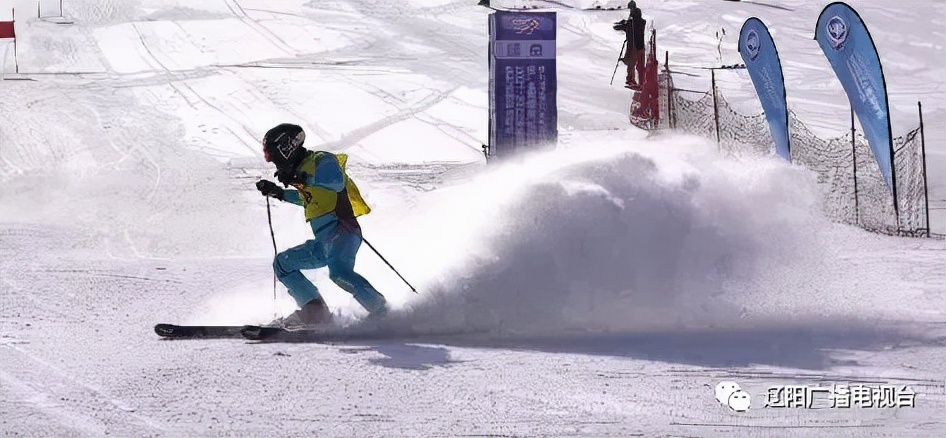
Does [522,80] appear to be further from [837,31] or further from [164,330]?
[164,330]

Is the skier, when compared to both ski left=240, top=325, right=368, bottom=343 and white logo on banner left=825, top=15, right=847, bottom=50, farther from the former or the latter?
white logo on banner left=825, top=15, right=847, bottom=50

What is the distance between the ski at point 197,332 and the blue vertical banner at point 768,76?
7.61 m

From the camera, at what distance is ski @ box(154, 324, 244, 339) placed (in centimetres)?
749

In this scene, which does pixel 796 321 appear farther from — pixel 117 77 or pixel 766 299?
pixel 117 77

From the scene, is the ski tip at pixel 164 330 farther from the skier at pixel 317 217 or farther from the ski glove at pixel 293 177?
the ski glove at pixel 293 177

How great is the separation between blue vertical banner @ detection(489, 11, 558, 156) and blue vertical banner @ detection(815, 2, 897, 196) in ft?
10.3

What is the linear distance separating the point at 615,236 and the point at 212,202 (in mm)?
7437

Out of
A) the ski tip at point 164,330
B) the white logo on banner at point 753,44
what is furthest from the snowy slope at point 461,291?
the white logo on banner at point 753,44

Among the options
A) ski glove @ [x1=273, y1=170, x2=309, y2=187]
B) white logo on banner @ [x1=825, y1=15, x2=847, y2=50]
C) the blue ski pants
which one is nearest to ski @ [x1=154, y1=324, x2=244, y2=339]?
the blue ski pants

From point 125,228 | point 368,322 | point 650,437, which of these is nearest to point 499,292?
point 368,322

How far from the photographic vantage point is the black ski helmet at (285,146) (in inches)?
289

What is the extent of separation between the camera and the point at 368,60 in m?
20.9

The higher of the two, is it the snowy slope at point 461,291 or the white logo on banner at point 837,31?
the white logo on banner at point 837,31

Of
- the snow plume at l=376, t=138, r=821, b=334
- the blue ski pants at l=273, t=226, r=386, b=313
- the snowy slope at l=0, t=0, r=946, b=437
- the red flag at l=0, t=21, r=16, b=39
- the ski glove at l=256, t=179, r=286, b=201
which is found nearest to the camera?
the snowy slope at l=0, t=0, r=946, b=437
